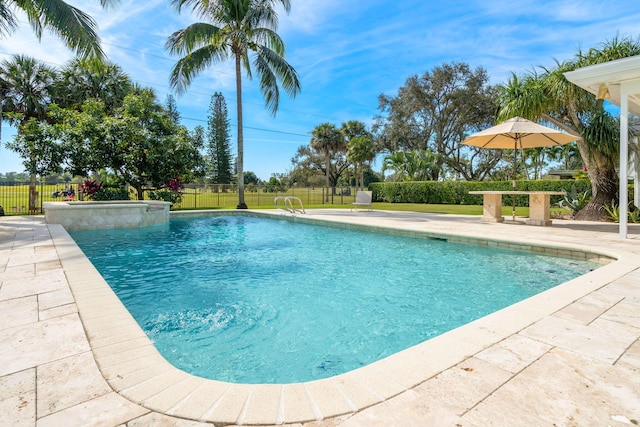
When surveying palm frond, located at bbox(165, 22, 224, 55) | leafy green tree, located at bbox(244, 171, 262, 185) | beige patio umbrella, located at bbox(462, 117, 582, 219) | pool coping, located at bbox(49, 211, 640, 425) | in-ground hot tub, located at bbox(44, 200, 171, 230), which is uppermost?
palm frond, located at bbox(165, 22, 224, 55)

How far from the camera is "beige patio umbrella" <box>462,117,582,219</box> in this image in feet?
26.4

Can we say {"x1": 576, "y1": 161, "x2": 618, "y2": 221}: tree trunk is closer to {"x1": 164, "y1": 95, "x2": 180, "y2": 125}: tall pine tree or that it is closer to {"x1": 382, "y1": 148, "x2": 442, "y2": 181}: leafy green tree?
{"x1": 382, "y1": 148, "x2": 442, "y2": 181}: leafy green tree

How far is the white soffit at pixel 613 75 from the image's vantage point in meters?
5.29

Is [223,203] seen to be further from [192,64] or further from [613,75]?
[613,75]

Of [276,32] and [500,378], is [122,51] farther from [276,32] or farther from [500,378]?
[500,378]

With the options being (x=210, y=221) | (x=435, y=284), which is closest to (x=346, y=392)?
(x=435, y=284)

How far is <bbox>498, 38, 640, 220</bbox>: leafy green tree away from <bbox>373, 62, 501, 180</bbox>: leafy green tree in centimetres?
1672

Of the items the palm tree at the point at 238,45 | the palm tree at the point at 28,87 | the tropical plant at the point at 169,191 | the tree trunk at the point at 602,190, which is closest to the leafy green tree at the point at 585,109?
the tree trunk at the point at 602,190

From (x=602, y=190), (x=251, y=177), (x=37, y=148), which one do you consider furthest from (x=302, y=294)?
(x=251, y=177)

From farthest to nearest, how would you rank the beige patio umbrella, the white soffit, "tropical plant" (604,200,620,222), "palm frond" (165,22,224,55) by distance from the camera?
"palm frond" (165,22,224,55)
"tropical plant" (604,200,620,222)
the beige patio umbrella
the white soffit

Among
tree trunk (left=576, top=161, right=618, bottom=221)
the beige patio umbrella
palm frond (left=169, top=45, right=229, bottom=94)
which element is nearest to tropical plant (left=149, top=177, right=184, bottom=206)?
palm frond (left=169, top=45, right=229, bottom=94)

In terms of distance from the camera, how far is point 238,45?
541 inches

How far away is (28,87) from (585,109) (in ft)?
65.7

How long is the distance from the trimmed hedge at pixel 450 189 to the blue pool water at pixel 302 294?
1223 centimetres
